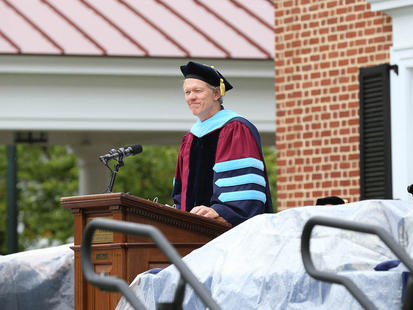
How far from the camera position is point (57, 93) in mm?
13492

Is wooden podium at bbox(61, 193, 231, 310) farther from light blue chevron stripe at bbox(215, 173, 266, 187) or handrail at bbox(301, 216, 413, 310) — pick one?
handrail at bbox(301, 216, 413, 310)

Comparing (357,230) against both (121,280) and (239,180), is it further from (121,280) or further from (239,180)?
(239,180)

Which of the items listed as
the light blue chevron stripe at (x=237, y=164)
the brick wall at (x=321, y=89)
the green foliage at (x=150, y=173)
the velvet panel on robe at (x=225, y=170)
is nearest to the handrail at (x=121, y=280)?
the velvet panel on robe at (x=225, y=170)

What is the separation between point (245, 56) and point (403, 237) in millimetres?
7799

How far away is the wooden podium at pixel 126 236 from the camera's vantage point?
21.3ft

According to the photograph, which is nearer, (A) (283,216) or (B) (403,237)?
(B) (403,237)

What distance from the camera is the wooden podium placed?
6492 millimetres

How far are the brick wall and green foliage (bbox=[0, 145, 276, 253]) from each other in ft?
62.4

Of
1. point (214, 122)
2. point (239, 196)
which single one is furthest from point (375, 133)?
point (239, 196)

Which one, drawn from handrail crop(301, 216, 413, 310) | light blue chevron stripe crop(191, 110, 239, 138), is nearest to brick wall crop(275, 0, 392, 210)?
light blue chevron stripe crop(191, 110, 239, 138)

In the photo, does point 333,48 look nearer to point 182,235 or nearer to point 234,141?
point 234,141

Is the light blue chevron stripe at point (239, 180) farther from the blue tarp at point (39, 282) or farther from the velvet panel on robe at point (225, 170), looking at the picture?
the blue tarp at point (39, 282)

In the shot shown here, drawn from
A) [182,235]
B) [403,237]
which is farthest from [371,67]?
[403,237]

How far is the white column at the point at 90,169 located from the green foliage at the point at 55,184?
13.5 meters
